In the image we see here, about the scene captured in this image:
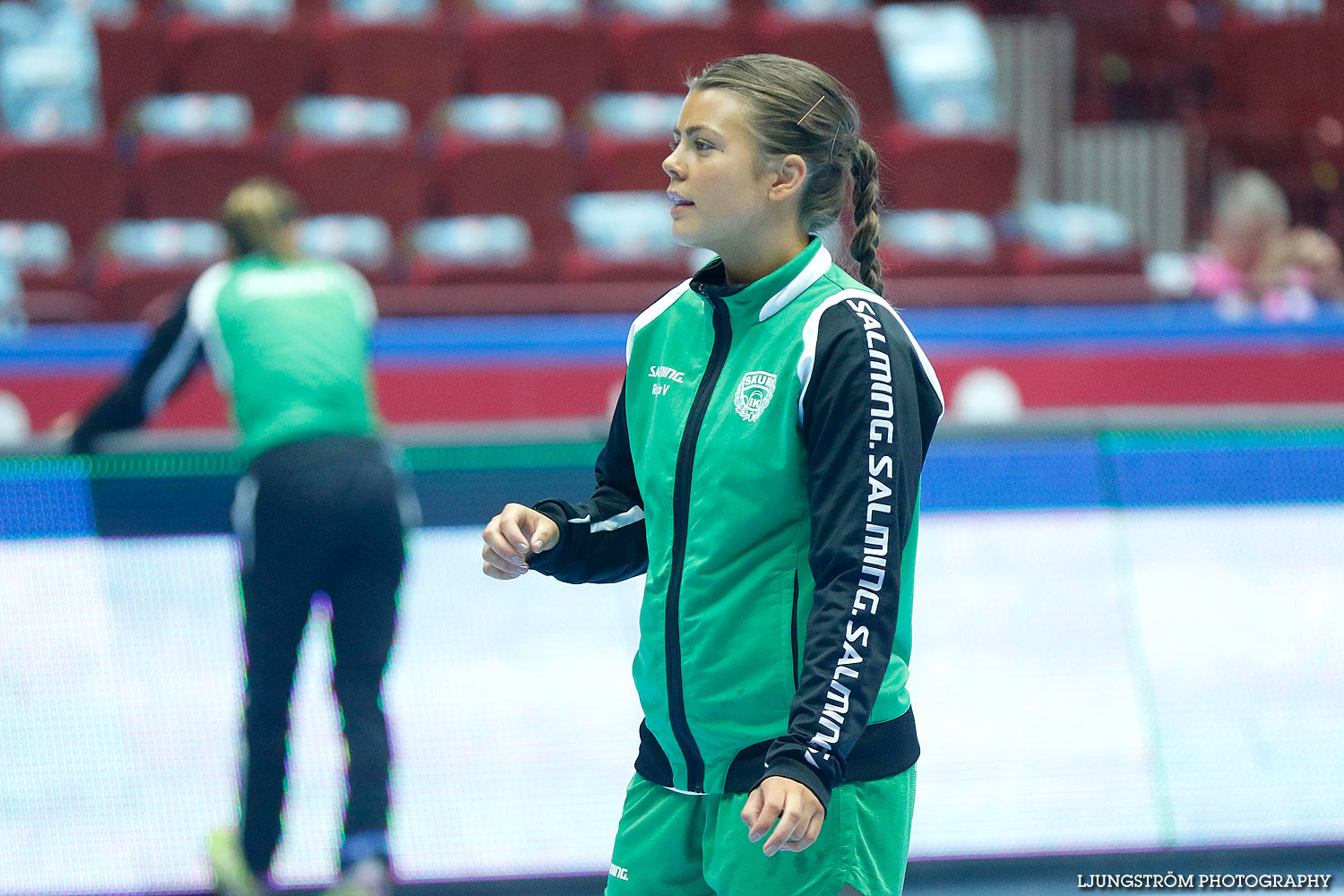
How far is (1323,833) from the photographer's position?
3811mm

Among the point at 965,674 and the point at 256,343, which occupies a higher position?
the point at 256,343

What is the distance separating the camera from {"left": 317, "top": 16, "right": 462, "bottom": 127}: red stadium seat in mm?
8781

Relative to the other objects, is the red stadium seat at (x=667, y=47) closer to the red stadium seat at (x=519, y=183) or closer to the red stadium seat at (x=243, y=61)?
the red stadium seat at (x=519, y=183)

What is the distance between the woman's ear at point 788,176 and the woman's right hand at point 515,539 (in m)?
0.52

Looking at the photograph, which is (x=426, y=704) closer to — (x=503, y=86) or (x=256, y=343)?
(x=256, y=343)

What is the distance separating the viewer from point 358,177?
791 cm

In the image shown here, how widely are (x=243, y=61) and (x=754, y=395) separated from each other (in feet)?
25.4

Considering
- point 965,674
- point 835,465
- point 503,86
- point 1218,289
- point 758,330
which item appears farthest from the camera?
point 503,86

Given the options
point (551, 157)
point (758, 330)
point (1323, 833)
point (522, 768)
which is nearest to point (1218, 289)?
point (551, 157)

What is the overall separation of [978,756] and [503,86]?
6.04 meters

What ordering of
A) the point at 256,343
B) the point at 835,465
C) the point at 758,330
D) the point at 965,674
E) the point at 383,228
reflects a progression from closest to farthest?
the point at 835,465
the point at 758,330
the point at 256,343
the point at 965,674
the point at 383,228

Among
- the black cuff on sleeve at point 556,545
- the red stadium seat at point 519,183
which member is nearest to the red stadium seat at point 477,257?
the red stadium seat at point 519,183

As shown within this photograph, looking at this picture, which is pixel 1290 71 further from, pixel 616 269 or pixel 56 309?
pixel 56 309

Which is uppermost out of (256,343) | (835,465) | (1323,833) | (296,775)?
(835,465)
